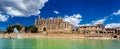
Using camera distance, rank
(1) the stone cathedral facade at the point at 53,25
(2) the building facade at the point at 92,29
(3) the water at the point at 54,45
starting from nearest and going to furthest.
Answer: (3) the water at the point at 54,45
(2) the building facade at the point at 92,29
(1) the stone cathedral facade at the point at 53,25

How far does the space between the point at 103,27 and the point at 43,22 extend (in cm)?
3061

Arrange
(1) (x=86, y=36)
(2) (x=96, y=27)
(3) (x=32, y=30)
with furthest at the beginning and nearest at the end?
(2) (x=96, y=27), (3) (x=32, y=30), (1) (x=86, y=36)

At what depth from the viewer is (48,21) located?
126125 millimetres

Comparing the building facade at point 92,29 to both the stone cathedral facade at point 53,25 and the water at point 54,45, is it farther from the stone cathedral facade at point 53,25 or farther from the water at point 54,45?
the water at point 54,45

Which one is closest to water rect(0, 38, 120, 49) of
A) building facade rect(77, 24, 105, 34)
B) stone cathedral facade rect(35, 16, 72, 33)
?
building facade rect(77, 24, 105, 34)

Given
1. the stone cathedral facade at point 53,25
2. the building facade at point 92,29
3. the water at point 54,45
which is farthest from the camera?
the stone cathedral facade at point 53,25

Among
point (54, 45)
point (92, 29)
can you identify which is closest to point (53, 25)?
point (92, 29)

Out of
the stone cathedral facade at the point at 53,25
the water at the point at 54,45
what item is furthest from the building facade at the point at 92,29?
the water at the point at 54,45

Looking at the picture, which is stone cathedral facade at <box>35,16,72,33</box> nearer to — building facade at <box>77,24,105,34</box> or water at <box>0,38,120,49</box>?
building facade at <box>77,24,105,34</box>

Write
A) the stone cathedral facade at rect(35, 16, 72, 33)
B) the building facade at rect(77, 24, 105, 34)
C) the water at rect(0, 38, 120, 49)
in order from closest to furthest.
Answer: the water at rect(0, 38, 120, 49)
the building facade at rect(77, 24, 105, 34)
the stone cathedral facade at rect(35, 16, 72, 33)

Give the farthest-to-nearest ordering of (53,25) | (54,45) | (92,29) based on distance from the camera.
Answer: (53,25), (92,29), (54,45)

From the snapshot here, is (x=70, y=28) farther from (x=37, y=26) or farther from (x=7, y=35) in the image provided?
(x=7, y=35)

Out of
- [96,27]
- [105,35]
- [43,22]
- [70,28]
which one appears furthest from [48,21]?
[105,35]

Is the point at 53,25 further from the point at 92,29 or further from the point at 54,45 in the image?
the point at 54,45
